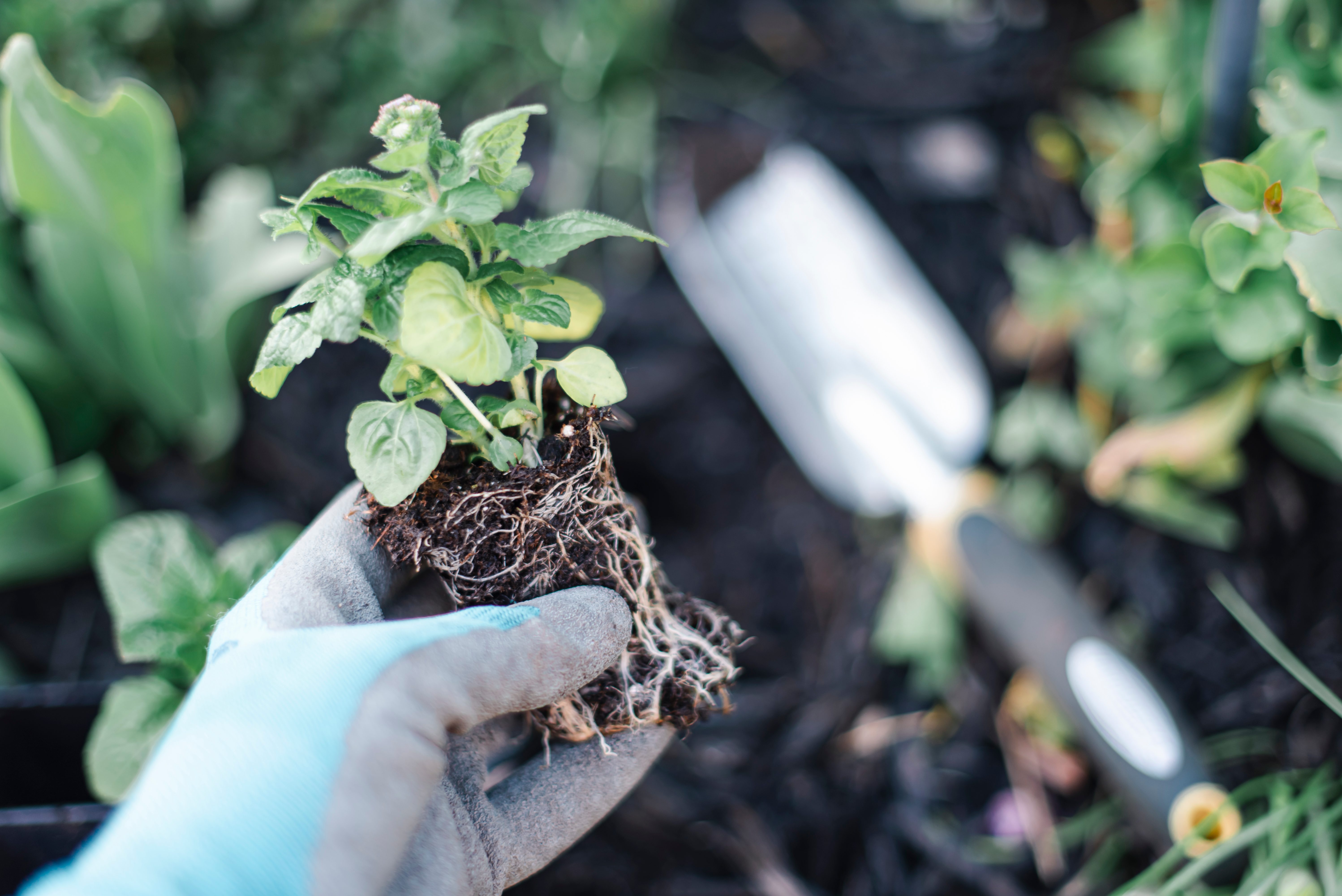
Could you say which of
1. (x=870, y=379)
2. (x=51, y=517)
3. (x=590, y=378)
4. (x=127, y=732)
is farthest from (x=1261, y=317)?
(x=51, y=517)

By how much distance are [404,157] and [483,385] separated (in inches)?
5.4

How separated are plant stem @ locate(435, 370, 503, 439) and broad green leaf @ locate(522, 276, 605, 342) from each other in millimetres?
58

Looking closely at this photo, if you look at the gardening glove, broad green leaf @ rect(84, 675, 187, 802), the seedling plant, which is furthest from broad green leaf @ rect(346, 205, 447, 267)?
broad green leaf @ rect(84, 675, 187, 802)

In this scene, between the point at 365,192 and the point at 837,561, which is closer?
the point at 365,192

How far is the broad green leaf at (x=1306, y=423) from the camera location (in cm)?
65

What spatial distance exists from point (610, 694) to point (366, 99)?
100 centimetres

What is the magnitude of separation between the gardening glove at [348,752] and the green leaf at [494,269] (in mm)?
200

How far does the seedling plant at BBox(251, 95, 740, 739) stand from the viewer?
1.21 feet

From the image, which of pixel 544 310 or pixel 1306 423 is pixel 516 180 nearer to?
pixel 544 310

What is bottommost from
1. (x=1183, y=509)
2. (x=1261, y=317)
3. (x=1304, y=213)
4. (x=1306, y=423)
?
(x=1183, y=509)

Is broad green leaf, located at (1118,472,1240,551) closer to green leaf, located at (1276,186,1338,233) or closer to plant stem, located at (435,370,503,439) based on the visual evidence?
green leaf, located at (1276,186,1338,233)

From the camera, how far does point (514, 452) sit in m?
0.45

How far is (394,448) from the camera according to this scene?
0.40 metres

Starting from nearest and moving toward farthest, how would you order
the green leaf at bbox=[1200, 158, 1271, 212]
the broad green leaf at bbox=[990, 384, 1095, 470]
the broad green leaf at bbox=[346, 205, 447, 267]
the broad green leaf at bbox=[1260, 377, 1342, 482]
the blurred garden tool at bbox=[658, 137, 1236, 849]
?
the broad green leaf at bbox=[346, 205, 447, 267], the green leaf at bbox=[1200, 158, 1271, 212], the broad green leaf at bbox=[1260, 377, 1342, 482], the blurred garden tool at bbox=[658, 137, 1236, 849], the broad green leaf at bbox=[990, 384, 1095, 470]
